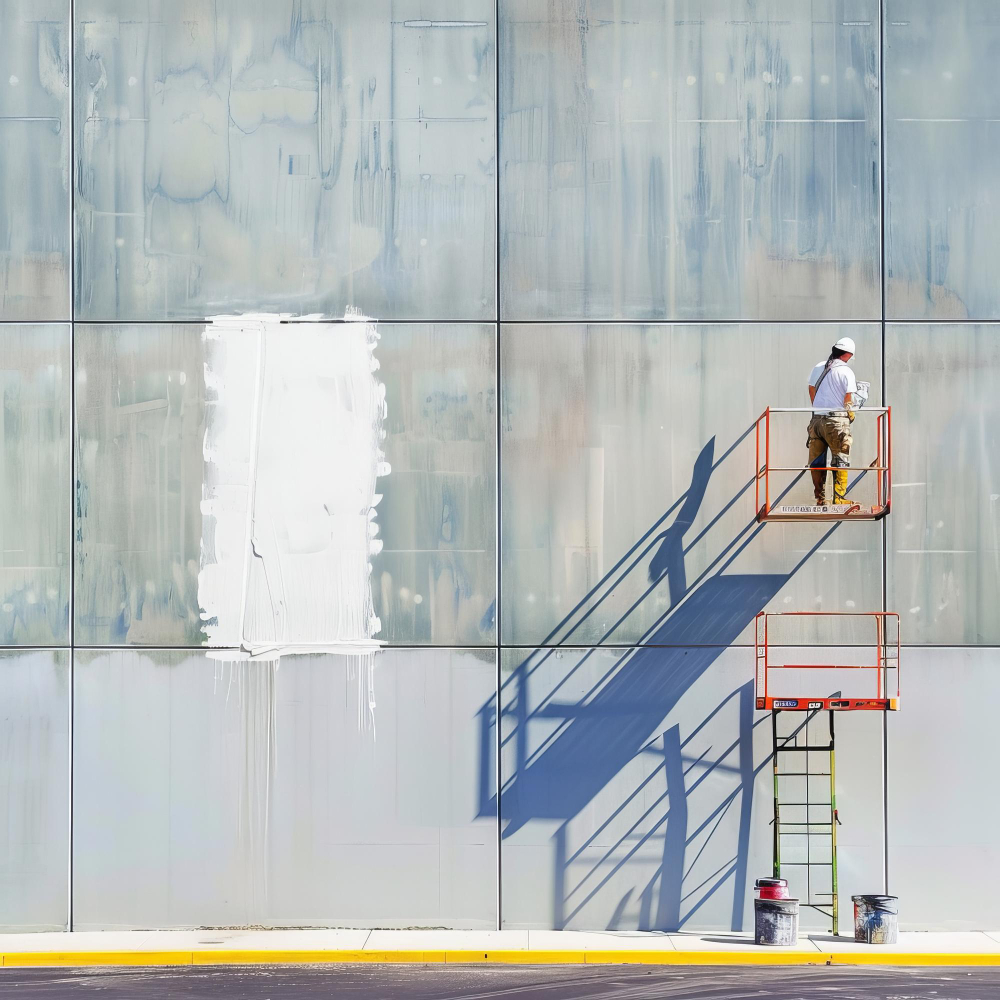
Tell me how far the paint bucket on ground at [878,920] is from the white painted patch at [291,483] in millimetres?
5455

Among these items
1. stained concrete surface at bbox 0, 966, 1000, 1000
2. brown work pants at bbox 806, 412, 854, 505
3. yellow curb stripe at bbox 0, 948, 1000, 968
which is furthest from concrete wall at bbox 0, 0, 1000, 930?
stained concrete surface at bbox 0, 966, 1000, 1000

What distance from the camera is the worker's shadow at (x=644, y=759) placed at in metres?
11.7

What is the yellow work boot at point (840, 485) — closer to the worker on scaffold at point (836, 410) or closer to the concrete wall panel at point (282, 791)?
the worker on scaffold at point (836, 410)

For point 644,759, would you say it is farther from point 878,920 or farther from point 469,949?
point 878,920

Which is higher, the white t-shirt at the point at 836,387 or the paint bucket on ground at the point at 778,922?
the white t-shirt at the point at 836,387

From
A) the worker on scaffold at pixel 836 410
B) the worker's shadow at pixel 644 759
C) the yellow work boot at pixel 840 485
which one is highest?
the worker on scaffold at pixel 836 410

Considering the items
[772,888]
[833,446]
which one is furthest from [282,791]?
[833,446]

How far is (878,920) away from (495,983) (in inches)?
150

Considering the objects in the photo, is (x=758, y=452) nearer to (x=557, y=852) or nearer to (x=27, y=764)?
(x=557, y=852)

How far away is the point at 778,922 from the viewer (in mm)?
10922

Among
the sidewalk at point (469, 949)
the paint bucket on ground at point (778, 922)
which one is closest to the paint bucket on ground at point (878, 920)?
the sidewalk at point (469, 949)

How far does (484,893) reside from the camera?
1164 centimetres

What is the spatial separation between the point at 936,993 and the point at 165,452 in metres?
8.81

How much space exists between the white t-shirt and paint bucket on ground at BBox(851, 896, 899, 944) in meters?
4.78
